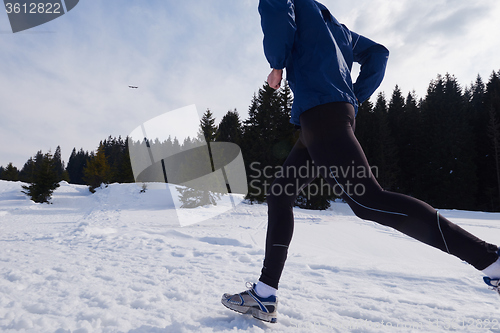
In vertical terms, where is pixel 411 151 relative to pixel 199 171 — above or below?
above

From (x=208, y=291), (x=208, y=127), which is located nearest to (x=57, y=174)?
(x=208, y=127)

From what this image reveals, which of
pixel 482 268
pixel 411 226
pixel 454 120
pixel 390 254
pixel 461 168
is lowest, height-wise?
pixel 390 254

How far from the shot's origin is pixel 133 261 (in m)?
2.46

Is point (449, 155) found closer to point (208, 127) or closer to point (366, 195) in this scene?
point (208, 127)

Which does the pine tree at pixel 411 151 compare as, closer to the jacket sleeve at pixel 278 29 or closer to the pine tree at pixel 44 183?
the jacket sleeve at pixel 278 29

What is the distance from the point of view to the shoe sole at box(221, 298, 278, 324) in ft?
4.18

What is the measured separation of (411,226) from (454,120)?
28775 millimetres

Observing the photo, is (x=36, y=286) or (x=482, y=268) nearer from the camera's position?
(x=482, y=268)

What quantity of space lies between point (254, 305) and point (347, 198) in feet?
2.38

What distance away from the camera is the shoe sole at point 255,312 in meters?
1.27

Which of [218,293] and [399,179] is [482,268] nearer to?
[218,293]

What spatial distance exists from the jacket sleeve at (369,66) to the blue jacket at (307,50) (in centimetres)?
20

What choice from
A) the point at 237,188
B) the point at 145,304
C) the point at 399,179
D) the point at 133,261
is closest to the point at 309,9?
the point at 145,304

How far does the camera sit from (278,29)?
47.4 inches
